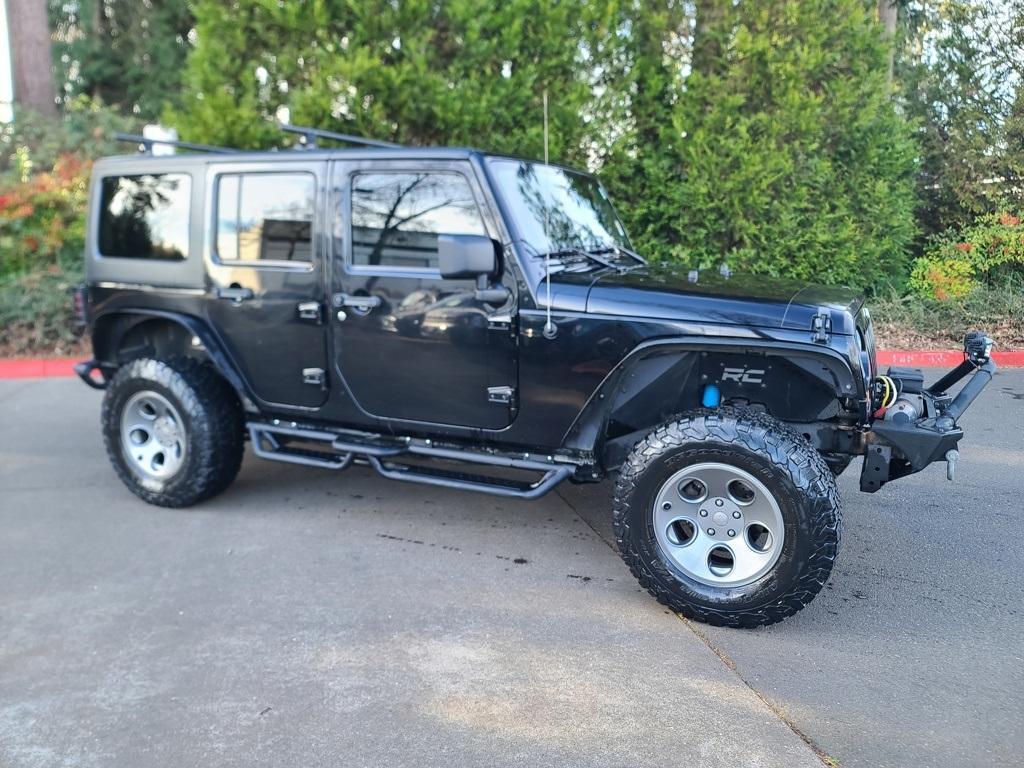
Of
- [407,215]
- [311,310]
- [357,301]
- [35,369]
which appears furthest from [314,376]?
[35,369]

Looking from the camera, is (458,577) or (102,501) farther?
(102,501)

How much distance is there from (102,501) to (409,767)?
3.40 m

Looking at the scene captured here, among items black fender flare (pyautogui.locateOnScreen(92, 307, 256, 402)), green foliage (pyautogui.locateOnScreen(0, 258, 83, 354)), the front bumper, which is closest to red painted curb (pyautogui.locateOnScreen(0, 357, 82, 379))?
green foliage (pyautogui.locateOnScreen(0, 258, 83, 354))

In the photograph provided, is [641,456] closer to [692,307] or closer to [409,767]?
[692,307]

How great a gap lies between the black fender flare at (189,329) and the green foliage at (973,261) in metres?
8.42

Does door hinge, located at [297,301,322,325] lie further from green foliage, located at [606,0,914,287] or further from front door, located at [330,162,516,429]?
green foliage, located at [606,0,914,287]

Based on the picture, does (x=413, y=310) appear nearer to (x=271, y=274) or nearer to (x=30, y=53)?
(x=271, y=274)

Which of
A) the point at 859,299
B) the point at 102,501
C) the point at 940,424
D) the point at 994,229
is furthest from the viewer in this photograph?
the point at 994,229

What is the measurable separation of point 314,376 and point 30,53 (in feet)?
34.2

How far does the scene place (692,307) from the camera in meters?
3.75

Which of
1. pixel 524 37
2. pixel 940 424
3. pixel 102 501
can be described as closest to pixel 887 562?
pixel 940 424

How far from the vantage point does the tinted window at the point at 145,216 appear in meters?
5.00

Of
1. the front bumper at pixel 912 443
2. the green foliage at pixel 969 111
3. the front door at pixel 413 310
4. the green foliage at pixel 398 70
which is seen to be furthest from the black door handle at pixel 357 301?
the green foliage at pixel 969 111

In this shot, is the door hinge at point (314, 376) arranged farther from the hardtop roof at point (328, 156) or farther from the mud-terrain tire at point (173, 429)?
the hardtop roof at point (328, 156)
